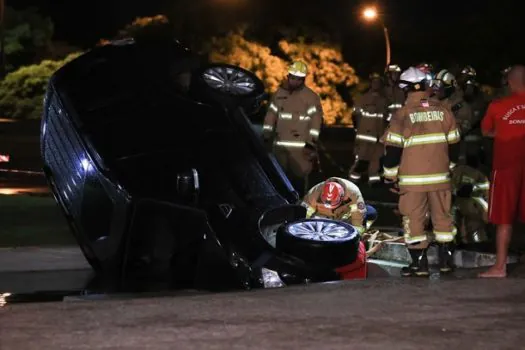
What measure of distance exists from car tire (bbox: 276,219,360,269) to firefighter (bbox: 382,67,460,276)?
0.46 m

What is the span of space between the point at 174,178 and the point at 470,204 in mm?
3233

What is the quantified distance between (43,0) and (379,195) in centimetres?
5564

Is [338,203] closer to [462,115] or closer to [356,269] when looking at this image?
[356,269]

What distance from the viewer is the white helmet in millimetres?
6773

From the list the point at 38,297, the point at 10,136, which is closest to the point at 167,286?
the point at 38,297

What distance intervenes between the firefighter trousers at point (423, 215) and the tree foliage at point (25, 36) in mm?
37892

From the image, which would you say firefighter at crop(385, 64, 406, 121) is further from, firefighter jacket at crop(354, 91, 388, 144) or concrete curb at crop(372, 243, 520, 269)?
concrete curb at crop(372, 243, 520, 269)

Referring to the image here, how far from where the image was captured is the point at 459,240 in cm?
874

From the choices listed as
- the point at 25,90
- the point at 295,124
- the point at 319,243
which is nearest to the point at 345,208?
the point at 319,243

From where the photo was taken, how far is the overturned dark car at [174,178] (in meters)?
6.69

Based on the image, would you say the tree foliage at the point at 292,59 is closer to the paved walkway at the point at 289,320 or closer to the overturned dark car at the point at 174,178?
the overturned dark car at the point at 174,178

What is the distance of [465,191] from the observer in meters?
8.73

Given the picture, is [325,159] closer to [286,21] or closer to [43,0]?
[286,21]

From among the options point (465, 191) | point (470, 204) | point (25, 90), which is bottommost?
point (25, 90)
